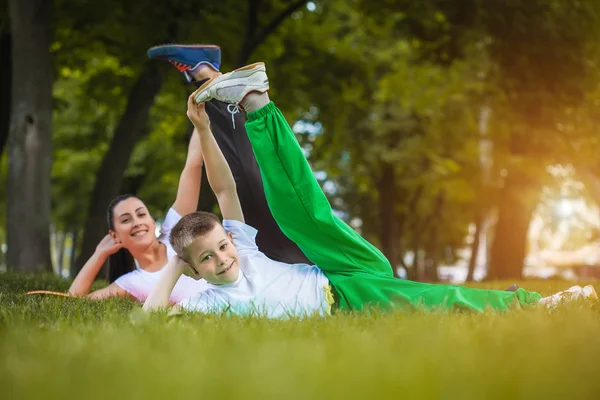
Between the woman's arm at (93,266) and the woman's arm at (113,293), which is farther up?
the woman's arm at (93,266)

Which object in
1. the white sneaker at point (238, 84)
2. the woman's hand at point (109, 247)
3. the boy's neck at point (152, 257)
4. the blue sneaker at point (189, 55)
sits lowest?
the boy's neck at point (152, 257)

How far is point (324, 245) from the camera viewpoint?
14.9 ft

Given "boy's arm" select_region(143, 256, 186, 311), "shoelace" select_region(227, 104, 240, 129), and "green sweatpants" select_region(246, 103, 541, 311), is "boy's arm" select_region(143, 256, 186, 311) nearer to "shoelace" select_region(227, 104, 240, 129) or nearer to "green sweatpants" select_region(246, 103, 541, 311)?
"green sweatpants" select_region(246, 103, 541, 311)

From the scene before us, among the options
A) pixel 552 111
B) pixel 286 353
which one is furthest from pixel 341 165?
pixel 286 353

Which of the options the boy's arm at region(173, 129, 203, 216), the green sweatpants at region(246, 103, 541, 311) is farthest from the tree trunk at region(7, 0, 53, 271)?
the green sweatpants at region(246, 103, 541, 311)

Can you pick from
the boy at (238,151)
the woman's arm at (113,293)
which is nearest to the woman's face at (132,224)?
the woman's arm at (113,293)

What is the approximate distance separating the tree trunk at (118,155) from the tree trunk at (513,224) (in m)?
8.20

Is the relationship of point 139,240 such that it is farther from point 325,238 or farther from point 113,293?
point 325,238

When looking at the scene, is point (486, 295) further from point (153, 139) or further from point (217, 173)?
point (153, 139)

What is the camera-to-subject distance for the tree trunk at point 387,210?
20.0m

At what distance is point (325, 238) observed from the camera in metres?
4.48

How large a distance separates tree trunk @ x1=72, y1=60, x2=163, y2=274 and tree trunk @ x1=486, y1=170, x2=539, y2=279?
8.20 m

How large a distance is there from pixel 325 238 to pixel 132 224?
2.32 metres

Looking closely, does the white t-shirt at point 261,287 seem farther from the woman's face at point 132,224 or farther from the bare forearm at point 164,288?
the woman's face at point 132,224
